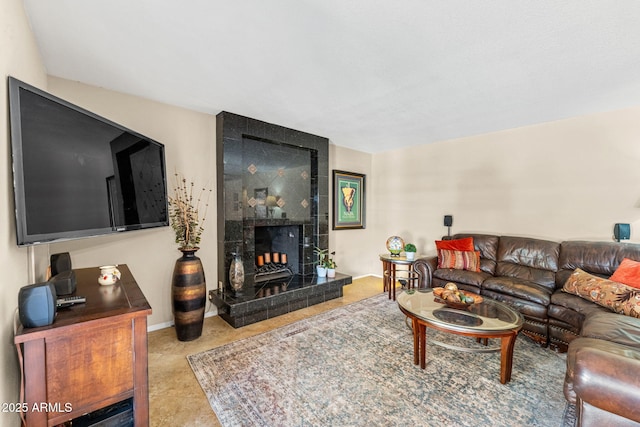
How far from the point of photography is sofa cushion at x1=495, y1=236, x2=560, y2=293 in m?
2.97

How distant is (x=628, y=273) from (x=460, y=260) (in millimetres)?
1453

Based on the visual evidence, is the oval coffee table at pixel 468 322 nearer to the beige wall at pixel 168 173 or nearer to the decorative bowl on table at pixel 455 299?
the decorative bowl on table at pixel 455 299

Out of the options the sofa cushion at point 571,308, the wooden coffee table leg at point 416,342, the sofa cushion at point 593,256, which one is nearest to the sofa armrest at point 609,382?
the wooden coffee table leg at point 416,342

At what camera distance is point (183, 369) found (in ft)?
7.00

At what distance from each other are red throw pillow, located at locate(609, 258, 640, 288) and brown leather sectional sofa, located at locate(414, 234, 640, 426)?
164 mm

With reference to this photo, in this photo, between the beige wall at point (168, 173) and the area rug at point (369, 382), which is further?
the beige wall at point (168, 173)

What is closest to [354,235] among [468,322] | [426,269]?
[426,269]

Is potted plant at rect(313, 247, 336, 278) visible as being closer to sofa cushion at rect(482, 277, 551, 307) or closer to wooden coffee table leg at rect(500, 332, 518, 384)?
sofa cushion at rect(482, 277, 551, 307)

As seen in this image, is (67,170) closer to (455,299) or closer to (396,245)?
(455,299)

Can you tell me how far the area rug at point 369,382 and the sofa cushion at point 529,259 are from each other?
0.75 metres

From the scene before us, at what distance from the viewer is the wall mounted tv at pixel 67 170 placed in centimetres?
105

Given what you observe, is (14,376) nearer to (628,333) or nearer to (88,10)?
(88,10)

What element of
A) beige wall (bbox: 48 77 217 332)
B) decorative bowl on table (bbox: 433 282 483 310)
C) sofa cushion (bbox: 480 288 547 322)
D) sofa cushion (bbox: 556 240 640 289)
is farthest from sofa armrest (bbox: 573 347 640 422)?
beige wall (bbox: 48 77 217 332)

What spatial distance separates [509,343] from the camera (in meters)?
1.93
